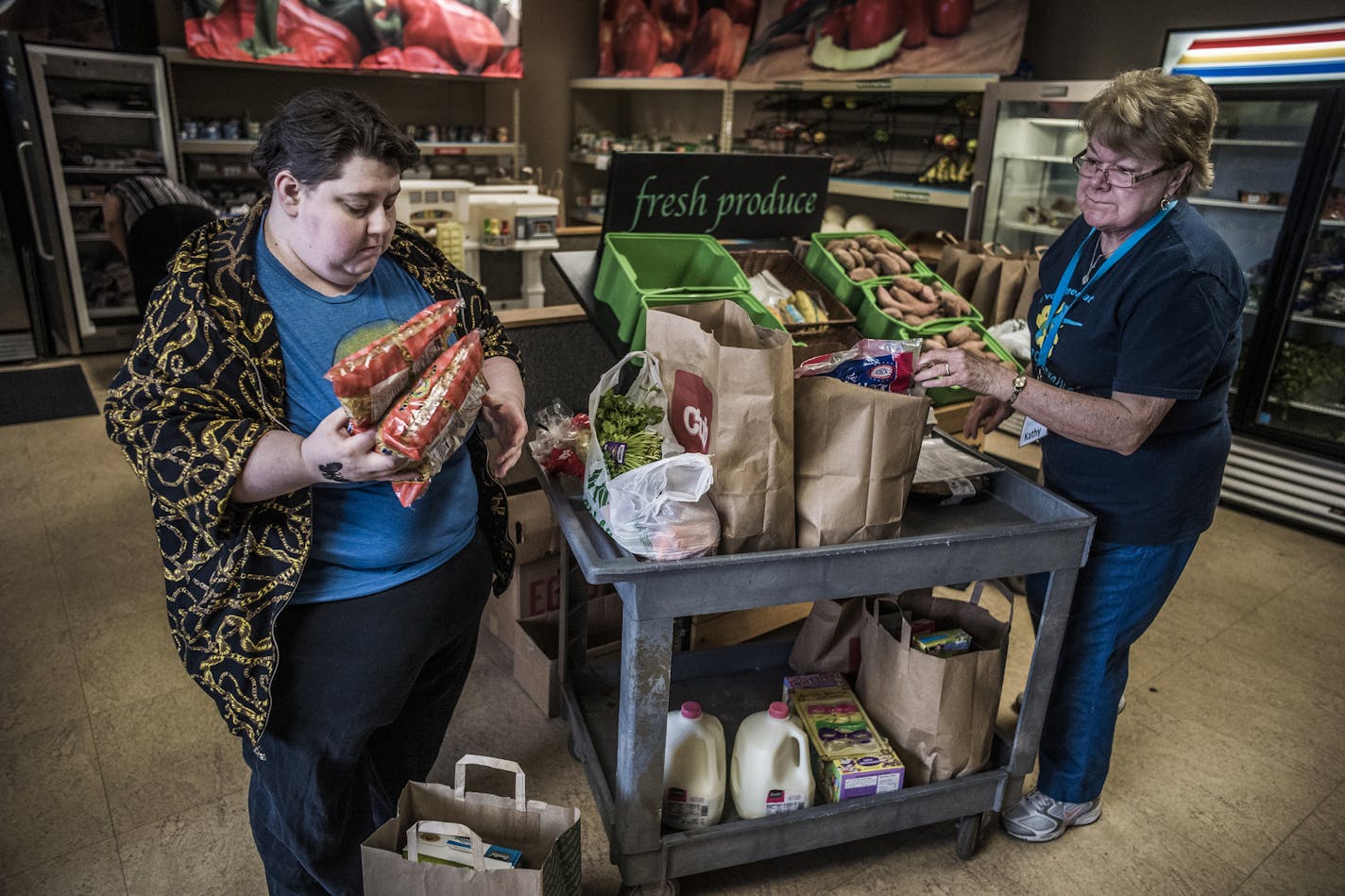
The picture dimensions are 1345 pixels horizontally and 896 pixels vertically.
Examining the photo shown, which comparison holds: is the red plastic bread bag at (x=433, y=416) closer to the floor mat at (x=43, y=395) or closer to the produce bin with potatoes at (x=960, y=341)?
the produce bin with potatoes at (x=960, y=341)

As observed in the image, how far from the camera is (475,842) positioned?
1.48 metres

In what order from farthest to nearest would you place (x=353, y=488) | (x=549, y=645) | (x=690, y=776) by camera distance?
(x=549, y=645) → (x=690, y=776) → (x=353, y=488)

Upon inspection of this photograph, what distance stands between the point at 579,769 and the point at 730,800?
596 millimetres

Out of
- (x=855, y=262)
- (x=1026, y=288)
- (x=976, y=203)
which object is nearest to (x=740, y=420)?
(x=855, y=262)

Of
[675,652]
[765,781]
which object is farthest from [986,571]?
[675,652]

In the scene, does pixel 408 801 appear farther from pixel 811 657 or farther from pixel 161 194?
Answer: pixel 161 194

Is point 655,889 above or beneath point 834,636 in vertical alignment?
beneath

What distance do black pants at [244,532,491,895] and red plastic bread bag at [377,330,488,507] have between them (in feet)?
1.04

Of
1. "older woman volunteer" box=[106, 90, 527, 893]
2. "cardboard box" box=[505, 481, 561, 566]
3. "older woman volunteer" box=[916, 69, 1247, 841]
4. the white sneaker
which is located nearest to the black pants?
"older woman volunteer" box=[106, 90, 527, 893]

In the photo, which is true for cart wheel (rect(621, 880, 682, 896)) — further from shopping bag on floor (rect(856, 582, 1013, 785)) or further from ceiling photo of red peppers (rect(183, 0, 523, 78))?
ceiling photo of red peppers (rect(183, 0, 523, 78))

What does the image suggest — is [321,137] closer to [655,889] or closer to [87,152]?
[655,889]

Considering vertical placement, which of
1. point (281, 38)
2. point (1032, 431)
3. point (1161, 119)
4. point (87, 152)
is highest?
point (281, 38)

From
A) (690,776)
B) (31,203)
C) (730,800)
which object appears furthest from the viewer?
(31,203)

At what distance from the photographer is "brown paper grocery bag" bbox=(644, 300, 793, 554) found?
156 cm
